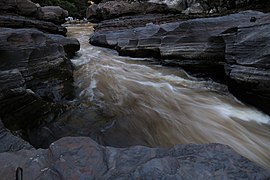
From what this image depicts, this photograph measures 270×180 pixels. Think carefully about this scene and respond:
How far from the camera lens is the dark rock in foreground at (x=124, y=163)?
1.79 meters

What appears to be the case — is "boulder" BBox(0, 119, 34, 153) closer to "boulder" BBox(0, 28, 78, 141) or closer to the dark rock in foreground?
the dark rock in foreground

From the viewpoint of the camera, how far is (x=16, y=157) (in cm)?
199

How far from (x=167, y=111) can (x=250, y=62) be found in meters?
2.01

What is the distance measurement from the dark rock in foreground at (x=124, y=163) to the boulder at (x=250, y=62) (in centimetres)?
295

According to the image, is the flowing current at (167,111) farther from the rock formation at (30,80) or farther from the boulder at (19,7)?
the boulder at (19,7)

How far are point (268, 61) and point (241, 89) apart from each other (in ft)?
3.08

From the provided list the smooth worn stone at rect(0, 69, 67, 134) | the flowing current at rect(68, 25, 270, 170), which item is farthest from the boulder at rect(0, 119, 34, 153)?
the flowing current at rect(68, 25, 270, 170)

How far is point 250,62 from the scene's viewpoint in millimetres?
4648

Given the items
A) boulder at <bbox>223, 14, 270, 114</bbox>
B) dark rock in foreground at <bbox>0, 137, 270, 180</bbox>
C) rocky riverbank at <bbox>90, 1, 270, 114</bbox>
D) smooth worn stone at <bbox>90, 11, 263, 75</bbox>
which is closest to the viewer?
dark rock in foreground at <bbox>0, 137, 270, 180</bbox>

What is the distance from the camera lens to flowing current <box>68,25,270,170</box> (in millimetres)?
3957

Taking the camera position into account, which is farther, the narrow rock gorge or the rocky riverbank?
the rocky riverbank

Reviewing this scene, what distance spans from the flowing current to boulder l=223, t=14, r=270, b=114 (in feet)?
0.97

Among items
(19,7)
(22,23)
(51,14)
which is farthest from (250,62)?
(51,14)

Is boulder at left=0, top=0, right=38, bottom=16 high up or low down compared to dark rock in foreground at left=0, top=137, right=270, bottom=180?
up
